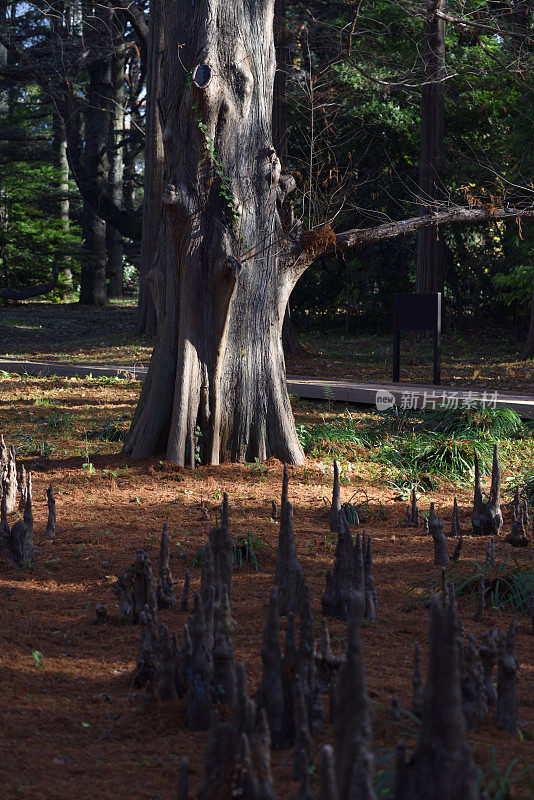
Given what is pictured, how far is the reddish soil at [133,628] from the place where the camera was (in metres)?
2.23

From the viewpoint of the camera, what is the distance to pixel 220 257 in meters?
6.42

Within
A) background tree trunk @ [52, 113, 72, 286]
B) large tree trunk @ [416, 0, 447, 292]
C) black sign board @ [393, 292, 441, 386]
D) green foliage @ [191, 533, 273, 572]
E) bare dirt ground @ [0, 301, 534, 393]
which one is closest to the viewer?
green foliage @ [191, 533, 273, 572]

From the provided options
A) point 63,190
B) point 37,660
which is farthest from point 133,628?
point 63,190

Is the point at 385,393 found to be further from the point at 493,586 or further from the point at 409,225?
the point at 493,586

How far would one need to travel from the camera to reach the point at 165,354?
6730mm

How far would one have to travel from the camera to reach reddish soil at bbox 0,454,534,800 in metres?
2.23

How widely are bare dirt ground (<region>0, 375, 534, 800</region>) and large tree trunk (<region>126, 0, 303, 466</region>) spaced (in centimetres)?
39

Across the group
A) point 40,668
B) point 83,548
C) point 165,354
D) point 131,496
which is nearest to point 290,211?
point 165,354

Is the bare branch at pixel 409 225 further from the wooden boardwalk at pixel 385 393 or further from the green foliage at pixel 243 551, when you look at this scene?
the green foliage at pixel 243 551

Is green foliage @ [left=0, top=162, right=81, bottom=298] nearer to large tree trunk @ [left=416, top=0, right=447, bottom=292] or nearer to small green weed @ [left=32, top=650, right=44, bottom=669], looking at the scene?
large tree trunk @ [left=416, top=0, right=447, bottom=292]

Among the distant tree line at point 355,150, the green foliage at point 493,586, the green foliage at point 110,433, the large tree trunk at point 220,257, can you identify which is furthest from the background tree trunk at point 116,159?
the green foliage at point 493,586

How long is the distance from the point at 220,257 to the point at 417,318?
600 centimetres

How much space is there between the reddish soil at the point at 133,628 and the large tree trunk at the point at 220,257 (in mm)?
472

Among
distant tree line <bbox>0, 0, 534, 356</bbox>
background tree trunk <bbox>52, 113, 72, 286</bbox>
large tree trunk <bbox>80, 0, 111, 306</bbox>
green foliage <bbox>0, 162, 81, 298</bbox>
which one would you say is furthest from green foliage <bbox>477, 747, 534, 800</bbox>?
background tree trunk <bbox>52, 113, 72, 286</bbox>
